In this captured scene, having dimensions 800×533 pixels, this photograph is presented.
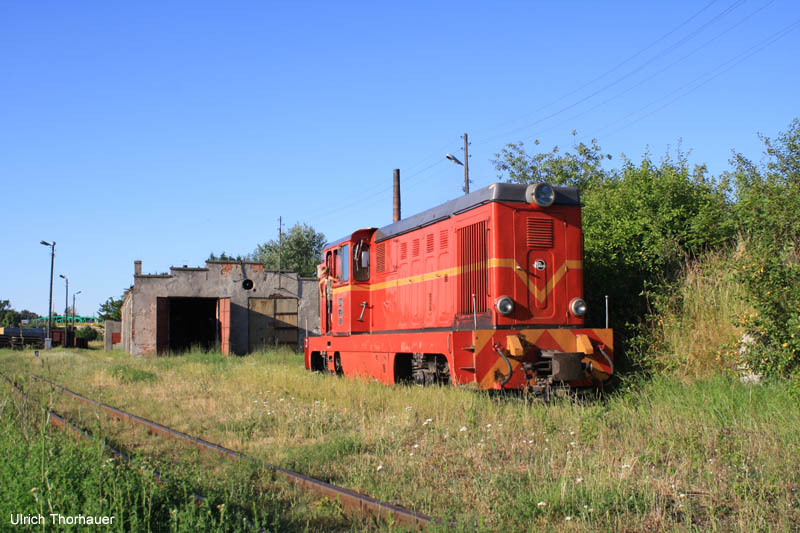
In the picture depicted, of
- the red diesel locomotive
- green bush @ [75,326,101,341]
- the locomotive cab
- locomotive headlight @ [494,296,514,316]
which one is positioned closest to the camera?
the red diesel locomotive

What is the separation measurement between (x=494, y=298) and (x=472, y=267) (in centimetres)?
72

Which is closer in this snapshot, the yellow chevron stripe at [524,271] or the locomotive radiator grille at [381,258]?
the yellow chevron stripe at [524,271]

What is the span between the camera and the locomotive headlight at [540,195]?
9.12 m

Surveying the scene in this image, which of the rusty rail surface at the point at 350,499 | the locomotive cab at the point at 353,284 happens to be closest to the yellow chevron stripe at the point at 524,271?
the locomotive cab at the point at 353,284

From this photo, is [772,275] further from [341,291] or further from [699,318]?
[341,291]

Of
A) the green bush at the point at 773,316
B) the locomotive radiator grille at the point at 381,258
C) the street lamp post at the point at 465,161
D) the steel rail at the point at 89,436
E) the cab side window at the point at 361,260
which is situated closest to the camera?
the steel rail at the point at 89,436

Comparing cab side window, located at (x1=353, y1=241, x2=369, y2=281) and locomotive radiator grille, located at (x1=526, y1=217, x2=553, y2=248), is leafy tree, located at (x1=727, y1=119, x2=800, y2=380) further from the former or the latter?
cab side window, located at (x1=353, y1=241, x2=369, y2=281)

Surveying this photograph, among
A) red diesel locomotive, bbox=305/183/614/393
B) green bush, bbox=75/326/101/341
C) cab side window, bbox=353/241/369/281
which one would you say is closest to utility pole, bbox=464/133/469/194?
cab side window, bbox=353/241/369/281

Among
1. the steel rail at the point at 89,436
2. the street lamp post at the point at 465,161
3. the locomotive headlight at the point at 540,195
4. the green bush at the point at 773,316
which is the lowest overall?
the steel rail at the point at 89,436

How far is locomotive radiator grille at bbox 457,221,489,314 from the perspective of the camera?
9266 millimetres

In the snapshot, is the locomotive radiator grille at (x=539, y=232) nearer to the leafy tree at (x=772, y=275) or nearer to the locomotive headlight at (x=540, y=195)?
the locomotive headlight at (x=540, y=195)

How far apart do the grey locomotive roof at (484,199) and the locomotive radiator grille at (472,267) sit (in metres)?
0.35

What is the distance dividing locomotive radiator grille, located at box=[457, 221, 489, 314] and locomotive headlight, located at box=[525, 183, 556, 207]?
2.45 ft

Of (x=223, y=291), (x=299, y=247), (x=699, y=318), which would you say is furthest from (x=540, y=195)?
(x=299, y=247)
